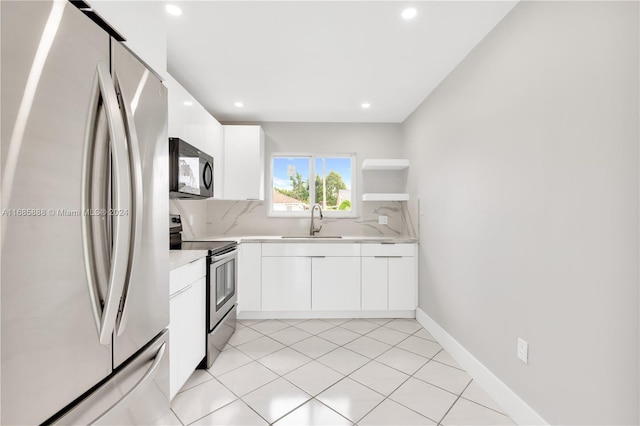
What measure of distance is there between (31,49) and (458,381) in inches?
103

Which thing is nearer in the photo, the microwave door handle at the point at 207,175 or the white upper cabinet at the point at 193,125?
the white upper cabinet at the point at 193,125

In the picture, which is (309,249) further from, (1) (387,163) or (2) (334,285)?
(1) (387,163)

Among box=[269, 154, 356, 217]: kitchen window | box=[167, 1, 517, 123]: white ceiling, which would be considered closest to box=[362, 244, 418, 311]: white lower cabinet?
box=[269, 154, 356, 217]: kitchen window

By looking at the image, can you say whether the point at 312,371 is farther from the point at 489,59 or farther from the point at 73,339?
the point at 489,59

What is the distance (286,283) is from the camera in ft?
10.4

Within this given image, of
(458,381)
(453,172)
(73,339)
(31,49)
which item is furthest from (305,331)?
(31,49)

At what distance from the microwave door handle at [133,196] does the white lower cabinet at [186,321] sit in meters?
0.68

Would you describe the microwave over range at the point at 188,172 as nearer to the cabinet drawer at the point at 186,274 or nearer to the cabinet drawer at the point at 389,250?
the cabinet drawer at the point at 186,274

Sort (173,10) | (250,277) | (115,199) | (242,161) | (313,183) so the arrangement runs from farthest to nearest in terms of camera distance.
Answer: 1. (313,183)
2. (242,161)
3. (250,277)
4. (173,10)
5. (115,199)

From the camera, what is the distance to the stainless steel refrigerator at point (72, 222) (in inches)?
24.0

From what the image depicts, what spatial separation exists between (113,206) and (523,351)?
6.73ft

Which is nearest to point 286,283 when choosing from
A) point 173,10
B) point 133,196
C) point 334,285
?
point 334,285

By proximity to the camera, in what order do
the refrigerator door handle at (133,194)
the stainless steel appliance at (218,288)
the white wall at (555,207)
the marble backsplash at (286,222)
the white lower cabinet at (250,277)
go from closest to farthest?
the refrigerator door handle at (133,194)
the white wall at (555,207)
the stainless steel appliance at (218,288)
the white lower cabinet at (250,277)
the marble backsplash at (286,222)

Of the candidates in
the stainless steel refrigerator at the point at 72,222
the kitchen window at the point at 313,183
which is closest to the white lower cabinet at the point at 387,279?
the kitchen window at the point at 313,183
